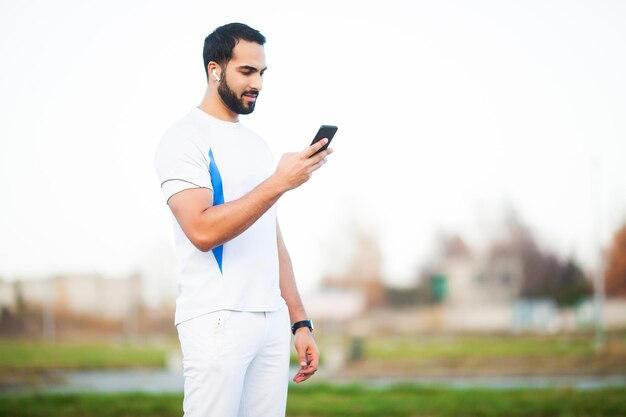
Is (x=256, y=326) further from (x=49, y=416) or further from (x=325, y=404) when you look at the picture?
(x=325, y=404)

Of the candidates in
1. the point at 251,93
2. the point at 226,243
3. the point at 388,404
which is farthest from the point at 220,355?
the point at 388,404

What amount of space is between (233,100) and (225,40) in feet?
0.64

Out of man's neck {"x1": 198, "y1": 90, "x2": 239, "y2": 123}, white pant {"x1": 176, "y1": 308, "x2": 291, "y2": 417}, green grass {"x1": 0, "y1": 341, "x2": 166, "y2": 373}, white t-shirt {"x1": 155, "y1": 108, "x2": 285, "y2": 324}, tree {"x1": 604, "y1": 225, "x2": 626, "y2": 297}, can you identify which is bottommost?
green grass {"x1": 0, "y1": 341, "x2": 166, "y2": 373}

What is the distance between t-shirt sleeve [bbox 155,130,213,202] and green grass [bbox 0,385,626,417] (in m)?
7.14

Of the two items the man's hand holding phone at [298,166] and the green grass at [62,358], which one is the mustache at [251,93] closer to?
the man's hand holding phone at [298,166]

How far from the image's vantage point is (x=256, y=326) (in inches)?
102

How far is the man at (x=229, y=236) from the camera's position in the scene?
246 cm

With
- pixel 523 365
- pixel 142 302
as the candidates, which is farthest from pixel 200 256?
pixel 142 302

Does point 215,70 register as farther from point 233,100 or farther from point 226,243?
point 226,243

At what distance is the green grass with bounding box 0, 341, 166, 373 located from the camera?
26656 millimetres

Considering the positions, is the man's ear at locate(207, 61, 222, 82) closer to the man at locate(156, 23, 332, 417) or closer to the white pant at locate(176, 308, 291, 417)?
the man at locate(156, 23, 332, 417)

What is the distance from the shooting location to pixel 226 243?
2604 mm

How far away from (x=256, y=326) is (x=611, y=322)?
4798cm

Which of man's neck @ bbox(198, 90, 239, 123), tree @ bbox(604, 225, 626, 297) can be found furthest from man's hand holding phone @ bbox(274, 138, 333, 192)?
tree @ bbox(604, 225, 626, 297)
